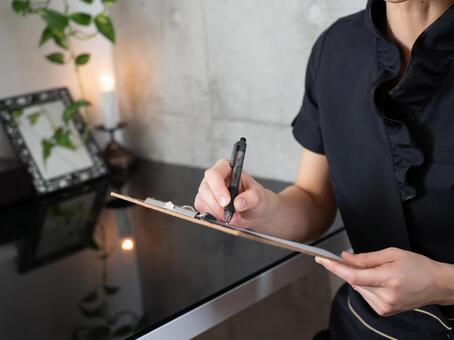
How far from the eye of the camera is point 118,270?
1.10 m

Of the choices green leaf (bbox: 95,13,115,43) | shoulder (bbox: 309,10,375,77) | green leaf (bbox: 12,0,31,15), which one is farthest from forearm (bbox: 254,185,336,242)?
green leaf (bbox: 12,0,31,15)

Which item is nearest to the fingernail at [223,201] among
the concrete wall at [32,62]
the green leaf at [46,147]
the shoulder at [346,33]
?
the shoulder at [346,33]

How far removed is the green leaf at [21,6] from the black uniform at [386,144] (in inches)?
35.9

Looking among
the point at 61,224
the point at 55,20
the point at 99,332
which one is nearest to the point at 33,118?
the point at 55,20

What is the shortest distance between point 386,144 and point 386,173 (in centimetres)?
4

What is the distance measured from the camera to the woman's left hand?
67cm

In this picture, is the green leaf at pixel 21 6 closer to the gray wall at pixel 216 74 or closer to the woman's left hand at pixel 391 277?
the gray wall at pixel 216 74

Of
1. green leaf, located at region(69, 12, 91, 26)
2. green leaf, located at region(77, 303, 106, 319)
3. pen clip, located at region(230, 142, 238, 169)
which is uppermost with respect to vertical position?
green leaf, located at region(69, 12, 91, 26)

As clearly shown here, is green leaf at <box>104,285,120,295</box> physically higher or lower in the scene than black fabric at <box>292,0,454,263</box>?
lower

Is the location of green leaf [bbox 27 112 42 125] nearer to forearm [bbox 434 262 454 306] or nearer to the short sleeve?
the short sleeve

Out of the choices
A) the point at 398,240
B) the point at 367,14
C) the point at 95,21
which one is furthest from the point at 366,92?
the point at 95,21

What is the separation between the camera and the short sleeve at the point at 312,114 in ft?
3.28

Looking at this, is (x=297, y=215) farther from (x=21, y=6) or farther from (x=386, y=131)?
(x=21, y=6)

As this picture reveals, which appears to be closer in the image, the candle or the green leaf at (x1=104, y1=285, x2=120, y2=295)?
the green leaf at (x1=104, y1=285, x2=120, y2=295)
